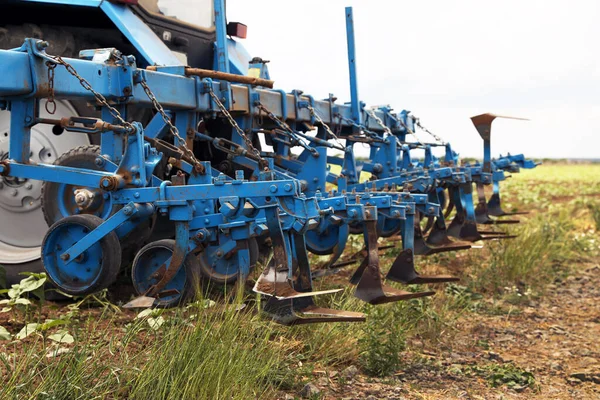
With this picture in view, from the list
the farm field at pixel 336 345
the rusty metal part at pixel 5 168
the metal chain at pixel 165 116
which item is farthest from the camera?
the metal chain at pixel 165 116

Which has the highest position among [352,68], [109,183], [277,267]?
[352,68]

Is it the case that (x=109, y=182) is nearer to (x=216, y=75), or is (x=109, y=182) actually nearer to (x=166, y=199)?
(x=166, y=199)

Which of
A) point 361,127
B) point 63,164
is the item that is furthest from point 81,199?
point 361,127

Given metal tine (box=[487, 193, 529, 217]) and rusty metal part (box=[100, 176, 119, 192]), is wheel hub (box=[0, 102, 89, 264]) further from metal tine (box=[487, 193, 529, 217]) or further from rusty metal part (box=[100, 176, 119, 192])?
metal tine (box=[487, 193, 529, 217])

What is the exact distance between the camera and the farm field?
3.24 meters

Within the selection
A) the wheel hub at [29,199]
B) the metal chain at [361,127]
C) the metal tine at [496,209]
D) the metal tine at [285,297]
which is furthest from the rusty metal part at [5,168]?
the metal tine at [496,209]

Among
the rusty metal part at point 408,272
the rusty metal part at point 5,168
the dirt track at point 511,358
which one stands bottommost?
the dirt track at point 511,358

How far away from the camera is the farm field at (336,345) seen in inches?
127

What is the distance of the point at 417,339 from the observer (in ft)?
17.5

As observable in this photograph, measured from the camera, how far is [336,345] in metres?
4.46

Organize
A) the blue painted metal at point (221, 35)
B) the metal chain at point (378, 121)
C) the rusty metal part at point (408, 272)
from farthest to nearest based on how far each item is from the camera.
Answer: the metal chain at point (378, 121), the blue painted metal at point (221, 35), the rusty metal part at point (408, 272)

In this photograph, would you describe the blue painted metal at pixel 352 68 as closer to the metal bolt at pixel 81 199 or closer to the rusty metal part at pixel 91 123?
the rusty metal part at pixel 91 123

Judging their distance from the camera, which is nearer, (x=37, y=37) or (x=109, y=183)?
(x=109, y=183)

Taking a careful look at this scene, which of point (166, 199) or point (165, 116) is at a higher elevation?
point (165, 116)
